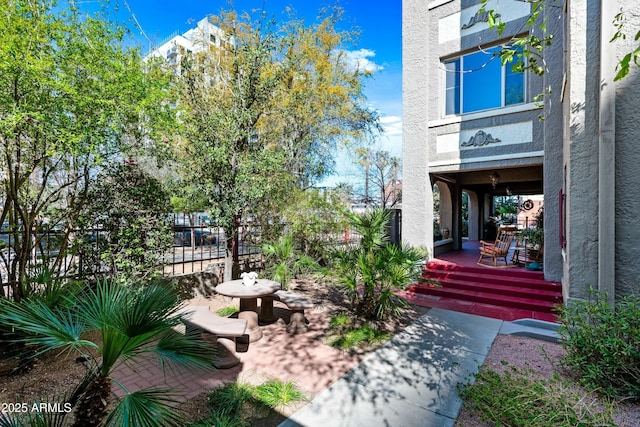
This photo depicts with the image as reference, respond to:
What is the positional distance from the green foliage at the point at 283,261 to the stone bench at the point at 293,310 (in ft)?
5.68

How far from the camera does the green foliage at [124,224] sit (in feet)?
17.6

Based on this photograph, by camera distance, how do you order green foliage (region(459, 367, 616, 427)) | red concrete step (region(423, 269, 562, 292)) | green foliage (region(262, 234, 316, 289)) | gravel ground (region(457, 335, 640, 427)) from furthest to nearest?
green foliage (region(262, 234, 316, 289)) → red concrete step (region(423, 269, 562, 292)) → gravel ground (region(457, 335, 640, 427)) → green foliage (region(459, 367, 616, 427))

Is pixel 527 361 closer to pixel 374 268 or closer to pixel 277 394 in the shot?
pixel 374 268

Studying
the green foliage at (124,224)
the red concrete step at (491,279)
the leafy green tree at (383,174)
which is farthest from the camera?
the leafy green tree at (383,174)

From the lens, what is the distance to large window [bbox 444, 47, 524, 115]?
27.6ft

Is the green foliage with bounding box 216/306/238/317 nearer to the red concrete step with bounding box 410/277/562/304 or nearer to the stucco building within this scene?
the red concrete step with bounding box 410/277/562/304

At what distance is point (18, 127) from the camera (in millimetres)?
3830

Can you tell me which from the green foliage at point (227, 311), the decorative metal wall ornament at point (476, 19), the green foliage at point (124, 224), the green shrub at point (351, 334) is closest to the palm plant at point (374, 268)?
the green shrub at point (351, 334)

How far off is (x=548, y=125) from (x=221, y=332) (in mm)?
8403

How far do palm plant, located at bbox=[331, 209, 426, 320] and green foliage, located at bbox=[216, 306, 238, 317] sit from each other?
2.22 m

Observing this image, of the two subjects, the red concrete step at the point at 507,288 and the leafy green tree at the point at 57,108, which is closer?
the leafy green tree at the point at 57,108

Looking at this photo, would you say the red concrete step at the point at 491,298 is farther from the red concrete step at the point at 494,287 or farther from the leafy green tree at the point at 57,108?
the leafy green tree at the point at 57,108

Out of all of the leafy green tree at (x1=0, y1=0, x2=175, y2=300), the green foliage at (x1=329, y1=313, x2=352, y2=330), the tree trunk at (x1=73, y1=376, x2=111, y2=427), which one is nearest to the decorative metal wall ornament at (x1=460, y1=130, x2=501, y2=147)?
the green foliage at (x1=329, y1=313, x2=352, y2=330)

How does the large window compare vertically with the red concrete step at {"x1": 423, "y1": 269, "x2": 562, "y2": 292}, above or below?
above
